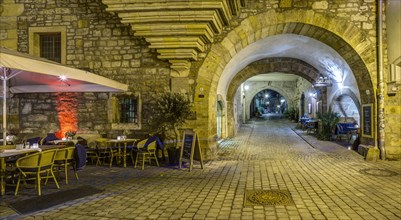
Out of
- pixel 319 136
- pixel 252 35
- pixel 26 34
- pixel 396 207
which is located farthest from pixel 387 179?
pixel 26 34

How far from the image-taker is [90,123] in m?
9.80

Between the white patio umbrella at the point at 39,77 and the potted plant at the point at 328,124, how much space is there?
8813mm

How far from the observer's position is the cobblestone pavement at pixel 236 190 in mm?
4297

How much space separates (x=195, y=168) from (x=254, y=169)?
144cm

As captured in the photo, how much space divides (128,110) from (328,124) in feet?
28.2


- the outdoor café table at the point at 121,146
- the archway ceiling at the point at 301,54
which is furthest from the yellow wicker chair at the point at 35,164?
the archway ceiling at the point at 301,54

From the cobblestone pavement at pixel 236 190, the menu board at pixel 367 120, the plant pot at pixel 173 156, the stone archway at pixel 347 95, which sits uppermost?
the stone archway at pixel 347 95

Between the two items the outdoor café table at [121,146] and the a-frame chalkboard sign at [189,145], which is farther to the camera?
the outdoor café table at [121,146]

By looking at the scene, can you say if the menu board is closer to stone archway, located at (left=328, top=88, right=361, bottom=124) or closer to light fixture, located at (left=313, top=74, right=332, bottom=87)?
stone archway, located at (left=328, top=88, right=361, bottom=124)

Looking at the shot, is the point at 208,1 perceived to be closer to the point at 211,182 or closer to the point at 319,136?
the point at 211,182

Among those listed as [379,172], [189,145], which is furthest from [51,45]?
[379,172]

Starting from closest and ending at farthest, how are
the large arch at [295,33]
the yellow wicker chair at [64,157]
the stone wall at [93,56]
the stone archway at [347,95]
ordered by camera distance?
1. the yellow wicker chair at [64,157]
2. the large arch at [295,33]
3. the stone wall at [93,56]
4. the stone archway at [347,95]

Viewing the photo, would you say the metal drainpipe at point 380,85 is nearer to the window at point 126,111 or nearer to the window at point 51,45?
the window at point 126,111

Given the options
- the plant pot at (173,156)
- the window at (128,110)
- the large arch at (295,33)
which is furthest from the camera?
the window at (128,110)
